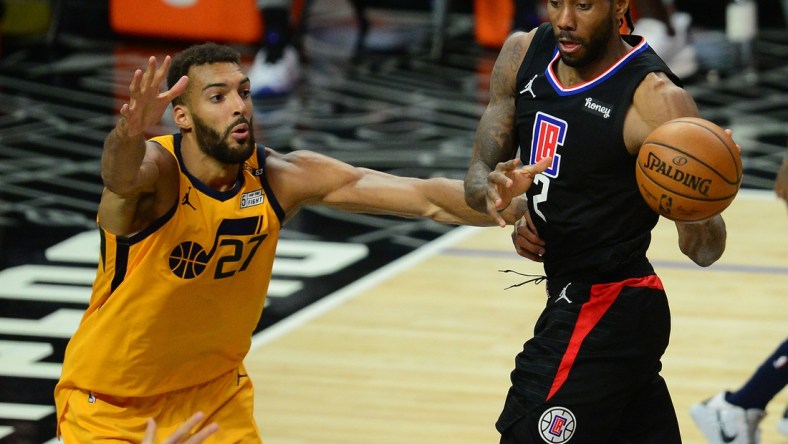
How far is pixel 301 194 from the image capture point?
193 inches

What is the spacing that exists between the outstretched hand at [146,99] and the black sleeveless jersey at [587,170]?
3.73 feet

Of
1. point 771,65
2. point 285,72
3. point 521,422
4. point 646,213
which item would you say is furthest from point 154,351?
point 771,65

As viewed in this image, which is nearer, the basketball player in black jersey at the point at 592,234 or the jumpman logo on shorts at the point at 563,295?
the basketball player in black jersey at the point at 592,234

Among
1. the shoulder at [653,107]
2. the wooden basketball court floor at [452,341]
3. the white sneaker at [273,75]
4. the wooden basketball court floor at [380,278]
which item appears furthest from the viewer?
the white sneaker at [273,75]

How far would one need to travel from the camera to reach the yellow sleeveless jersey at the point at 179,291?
181 inches

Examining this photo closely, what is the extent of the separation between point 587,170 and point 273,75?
8.11 meters

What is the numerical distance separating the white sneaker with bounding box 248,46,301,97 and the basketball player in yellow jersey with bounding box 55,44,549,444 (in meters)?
7.38

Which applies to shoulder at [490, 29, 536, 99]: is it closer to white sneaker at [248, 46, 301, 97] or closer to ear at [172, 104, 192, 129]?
ear at [172, 104, 192, 129]

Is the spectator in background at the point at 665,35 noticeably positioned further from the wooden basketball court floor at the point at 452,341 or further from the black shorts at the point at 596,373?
the black shorts at the point at 596,373

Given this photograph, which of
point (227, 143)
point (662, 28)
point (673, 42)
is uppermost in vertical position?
point (227, 143)

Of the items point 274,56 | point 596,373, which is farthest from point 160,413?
point 274,56

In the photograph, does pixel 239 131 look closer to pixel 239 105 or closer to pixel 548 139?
pixel 239 105

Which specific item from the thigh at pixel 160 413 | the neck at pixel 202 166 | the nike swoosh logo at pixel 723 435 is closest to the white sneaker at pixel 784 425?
the nike swoosh logo at pixel 723 435

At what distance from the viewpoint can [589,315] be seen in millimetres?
4461
